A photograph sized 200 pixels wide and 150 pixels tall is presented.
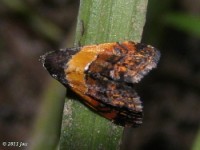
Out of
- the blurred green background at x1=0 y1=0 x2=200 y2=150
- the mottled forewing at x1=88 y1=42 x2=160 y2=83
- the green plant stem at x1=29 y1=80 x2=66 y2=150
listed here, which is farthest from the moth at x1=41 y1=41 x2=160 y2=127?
the blurred green background at x1=0 y1=0 x2=200 y2=150

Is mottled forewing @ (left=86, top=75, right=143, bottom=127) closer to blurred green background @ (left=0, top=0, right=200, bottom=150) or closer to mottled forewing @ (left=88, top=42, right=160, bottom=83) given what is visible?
mottled forewing @ (left=88, top=42, right=160, bottom=83)

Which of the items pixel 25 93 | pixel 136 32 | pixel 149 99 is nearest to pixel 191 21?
pixel 136 32

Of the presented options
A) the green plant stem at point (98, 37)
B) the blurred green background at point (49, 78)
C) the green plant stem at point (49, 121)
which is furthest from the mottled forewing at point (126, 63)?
the blurred green background at point (49, 78)

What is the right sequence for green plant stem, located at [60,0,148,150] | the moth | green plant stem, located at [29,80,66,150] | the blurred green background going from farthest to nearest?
the blurred green background < green plant stem, located at [29,80,66,150] < the moth < green plant stem, located at [60,0,148,150]

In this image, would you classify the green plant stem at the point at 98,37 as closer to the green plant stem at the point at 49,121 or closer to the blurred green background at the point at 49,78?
the green plant stem at the point at 49,121

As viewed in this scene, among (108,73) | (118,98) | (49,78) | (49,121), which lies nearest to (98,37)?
(108,73)

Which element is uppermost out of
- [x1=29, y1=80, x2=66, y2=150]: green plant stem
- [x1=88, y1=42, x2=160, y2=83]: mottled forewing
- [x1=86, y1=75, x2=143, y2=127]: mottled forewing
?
[x1=88, y1=42, x2=160, y2=83]: mottled forewing
